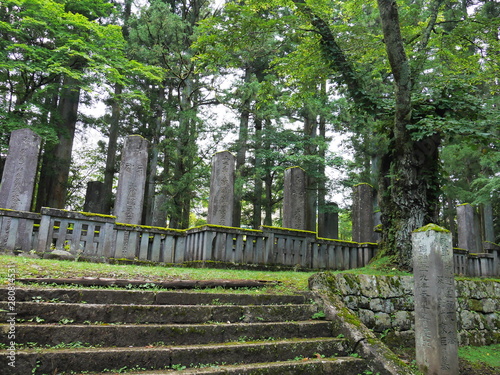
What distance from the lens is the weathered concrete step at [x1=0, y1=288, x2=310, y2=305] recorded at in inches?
161

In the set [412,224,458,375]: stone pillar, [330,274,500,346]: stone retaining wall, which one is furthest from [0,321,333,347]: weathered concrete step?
[330,274,500,346]: stone retaining wall

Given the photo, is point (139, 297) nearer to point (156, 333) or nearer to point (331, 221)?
point (156, 333)

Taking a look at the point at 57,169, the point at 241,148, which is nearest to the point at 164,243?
the point at 241,148

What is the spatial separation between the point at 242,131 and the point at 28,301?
13.7 meters

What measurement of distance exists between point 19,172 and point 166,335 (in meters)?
8.03

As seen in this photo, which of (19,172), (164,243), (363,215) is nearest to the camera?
(164,243)

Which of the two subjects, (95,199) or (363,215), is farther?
(95,199)

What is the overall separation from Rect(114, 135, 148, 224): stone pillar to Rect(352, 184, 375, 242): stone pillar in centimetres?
725

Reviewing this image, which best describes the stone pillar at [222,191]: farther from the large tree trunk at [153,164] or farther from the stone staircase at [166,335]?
the large tree trunk at [153,164]

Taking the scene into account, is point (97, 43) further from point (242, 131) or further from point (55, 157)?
point (242, 131)

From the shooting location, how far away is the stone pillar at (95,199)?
53.1 ft

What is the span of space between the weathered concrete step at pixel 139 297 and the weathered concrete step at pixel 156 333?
56 cm

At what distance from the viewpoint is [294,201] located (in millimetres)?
11289

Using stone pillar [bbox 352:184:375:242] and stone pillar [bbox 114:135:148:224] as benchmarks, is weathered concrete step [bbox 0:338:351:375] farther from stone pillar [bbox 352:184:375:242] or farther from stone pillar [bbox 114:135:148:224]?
stone pillar [bbox 352:184:375:242]
